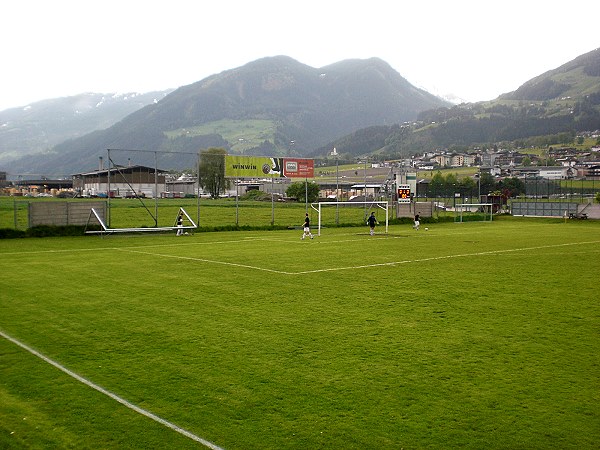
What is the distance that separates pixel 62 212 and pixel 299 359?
26302 mm

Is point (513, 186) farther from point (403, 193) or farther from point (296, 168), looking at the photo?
point (296, 168)

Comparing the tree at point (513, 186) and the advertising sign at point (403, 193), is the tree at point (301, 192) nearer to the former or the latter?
the advertising sign at point (403, 193)

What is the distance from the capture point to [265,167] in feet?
129

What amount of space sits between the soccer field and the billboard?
21535 millimetres

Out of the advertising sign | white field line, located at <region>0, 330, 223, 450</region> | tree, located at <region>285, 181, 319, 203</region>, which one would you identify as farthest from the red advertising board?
white field line, located at <region>0, 330, 223, 450</region>

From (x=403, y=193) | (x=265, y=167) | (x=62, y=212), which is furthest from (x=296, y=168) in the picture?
(x=62, y=212)

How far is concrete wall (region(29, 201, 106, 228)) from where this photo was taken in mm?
29672

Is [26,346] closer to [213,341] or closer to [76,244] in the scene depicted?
[213,341]

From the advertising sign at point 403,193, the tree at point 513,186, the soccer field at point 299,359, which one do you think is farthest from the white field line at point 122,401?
the tree at point 513,186

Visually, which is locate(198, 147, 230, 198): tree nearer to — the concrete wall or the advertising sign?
the concrete wall

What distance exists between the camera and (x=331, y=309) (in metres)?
11.2

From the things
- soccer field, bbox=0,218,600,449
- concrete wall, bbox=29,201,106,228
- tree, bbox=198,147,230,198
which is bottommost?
soccer field, bbox=0,218,600,449

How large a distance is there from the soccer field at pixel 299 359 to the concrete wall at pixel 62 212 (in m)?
14.6

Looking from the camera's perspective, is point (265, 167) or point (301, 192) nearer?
point (265, 167)
